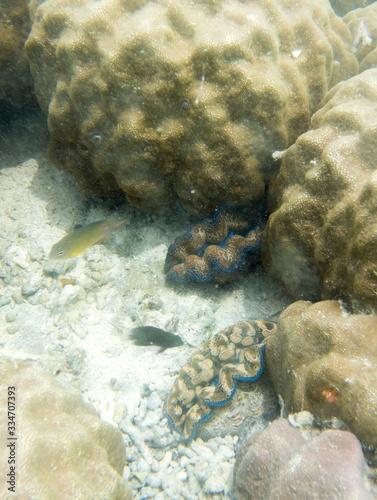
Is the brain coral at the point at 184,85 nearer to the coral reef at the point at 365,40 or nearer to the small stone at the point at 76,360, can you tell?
the coral reef at the point at 365,40

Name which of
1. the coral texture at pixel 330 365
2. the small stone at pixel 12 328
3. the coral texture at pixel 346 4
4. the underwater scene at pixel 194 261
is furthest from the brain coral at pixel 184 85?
the coral texture at pixel 346 4

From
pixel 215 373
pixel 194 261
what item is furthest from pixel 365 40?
pixel 215 373

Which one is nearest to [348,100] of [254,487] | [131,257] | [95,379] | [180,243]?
[180,243]

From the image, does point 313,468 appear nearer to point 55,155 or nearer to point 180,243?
point 180,243

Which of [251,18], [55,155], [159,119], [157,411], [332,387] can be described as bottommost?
[157,411]

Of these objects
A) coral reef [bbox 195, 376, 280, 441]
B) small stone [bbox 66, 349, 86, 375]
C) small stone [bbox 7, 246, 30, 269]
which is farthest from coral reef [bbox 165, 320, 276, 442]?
small stone [bbox 7, 246, 30, 269]

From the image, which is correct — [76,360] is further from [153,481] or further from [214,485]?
[214,485]
